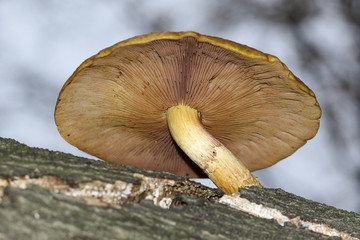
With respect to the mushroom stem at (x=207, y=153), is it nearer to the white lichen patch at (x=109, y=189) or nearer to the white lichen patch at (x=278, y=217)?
the white lichen patch at (x=278, y=217)

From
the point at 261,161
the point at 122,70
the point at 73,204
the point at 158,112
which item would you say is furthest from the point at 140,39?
the point at 261,161

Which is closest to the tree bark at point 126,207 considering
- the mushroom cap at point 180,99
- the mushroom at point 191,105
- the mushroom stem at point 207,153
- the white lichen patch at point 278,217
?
the white lichen patch at point 278,217

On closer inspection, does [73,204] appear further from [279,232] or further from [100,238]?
[279,232]

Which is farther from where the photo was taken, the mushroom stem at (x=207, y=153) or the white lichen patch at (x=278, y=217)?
the mushroom stem at (x=207, y=153)

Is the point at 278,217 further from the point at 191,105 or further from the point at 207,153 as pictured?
the point at 191,105

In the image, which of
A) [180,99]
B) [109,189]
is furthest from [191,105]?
[109,189]

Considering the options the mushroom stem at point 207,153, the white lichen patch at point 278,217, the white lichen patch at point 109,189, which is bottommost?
the white lichen patch at point 109,189

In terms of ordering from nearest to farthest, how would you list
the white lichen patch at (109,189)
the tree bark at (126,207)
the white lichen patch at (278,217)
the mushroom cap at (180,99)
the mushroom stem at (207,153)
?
1. the tree bark at (126,207)
2. the white lichen patch at (109,189)
3. the white lichen patch at (278,217)
4. the mushroom cap at (180,99)
5. the mushroom stem at (207,153)
